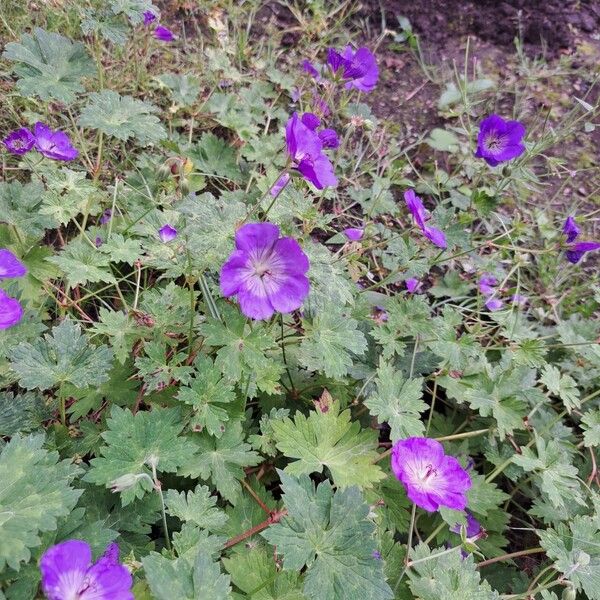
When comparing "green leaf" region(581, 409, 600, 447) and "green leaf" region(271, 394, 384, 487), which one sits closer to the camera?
"green leaf" region(271, 394, 384, 487)

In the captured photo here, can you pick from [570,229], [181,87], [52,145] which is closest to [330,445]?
[570,229]

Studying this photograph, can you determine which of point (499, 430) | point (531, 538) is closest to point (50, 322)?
point (499, 430)

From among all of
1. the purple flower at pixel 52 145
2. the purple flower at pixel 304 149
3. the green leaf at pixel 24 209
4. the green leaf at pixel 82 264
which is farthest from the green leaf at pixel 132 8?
the purple flower at pixel 304 149

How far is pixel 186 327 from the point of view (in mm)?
1748

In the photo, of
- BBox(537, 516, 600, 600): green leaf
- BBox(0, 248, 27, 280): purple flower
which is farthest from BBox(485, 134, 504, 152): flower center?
BBox(0, 248, 27, 280): purple flower

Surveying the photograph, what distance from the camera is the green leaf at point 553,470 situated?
1771 millimetres

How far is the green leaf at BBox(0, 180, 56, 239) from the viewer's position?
1.91 m

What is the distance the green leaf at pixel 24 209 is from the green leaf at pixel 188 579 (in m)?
1.19

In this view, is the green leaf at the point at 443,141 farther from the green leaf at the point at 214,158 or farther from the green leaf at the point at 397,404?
the green leaf at the point at 397,404

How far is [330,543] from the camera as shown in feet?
4.28

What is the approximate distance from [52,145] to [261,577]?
4.97 feet

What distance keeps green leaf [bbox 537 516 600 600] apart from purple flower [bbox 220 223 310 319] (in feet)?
3.48

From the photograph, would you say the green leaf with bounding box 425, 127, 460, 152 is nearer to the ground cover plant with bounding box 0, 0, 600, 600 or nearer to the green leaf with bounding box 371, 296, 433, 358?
the ground cover plant with bounding box 0, 0, 600, 600

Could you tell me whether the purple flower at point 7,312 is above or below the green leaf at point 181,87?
above
